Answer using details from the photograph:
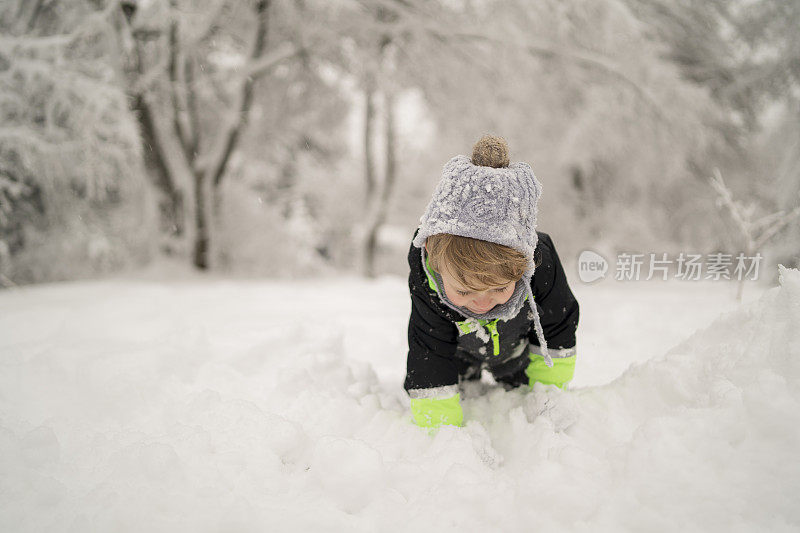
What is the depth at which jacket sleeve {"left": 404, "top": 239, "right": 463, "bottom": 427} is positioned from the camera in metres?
1.45

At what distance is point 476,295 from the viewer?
51.9 inches

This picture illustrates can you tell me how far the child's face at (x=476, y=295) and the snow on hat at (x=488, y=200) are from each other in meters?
0.10

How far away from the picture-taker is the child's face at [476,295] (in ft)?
4.26

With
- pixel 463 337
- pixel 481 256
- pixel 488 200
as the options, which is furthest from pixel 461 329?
pixel 488 200

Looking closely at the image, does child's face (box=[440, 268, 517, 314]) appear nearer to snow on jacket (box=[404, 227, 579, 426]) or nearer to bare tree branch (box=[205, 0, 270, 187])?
snow on jacket (box=[404, 227, 579, 426])

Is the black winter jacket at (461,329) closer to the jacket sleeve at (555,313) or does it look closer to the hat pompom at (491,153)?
the jacket sleeve at (555,313)

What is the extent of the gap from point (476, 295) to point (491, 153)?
40 centimetres

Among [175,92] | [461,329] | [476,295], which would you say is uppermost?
[175,92]

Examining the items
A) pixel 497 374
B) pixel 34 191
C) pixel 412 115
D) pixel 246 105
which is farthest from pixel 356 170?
pixel 497 374

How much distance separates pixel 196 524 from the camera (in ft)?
3.26

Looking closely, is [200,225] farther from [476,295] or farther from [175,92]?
[476,295]

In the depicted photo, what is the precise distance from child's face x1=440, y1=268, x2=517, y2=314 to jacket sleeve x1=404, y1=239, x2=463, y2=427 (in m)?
0.15

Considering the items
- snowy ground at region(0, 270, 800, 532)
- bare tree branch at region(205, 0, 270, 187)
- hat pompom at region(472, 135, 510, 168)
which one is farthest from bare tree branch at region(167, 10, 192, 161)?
hat pompom at region(472, 135, 510, 168)

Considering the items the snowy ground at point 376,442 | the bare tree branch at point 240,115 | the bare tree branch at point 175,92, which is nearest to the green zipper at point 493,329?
the snowy ground at point 376,442
